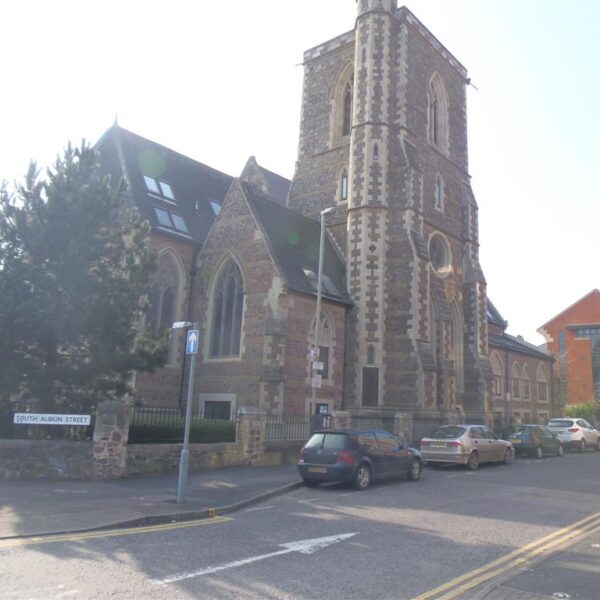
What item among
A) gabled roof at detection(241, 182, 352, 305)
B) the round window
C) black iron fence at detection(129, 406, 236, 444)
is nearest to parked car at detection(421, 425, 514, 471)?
black iron fence at detection(129, 406, 236, 444)

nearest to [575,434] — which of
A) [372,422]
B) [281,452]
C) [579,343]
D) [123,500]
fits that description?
[372,422]

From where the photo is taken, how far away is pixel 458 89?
3503 centimetres

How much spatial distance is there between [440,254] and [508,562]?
25294 millimetres

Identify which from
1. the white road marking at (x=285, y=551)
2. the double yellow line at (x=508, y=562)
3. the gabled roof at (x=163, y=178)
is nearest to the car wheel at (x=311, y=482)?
the white road marking at (x=285, y=551)

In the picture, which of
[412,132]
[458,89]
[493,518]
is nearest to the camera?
[493,518]

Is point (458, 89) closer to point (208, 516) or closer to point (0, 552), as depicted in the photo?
point (208, 516)

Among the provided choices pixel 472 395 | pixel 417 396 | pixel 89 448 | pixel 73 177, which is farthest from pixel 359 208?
pixel 89 448

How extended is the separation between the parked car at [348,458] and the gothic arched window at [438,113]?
22.6m

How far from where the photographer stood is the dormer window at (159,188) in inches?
1044

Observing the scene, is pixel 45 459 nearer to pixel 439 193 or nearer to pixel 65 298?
pixel 65 298

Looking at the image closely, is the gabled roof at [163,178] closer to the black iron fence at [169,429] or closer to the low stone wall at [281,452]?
the black iron fence at [169,429]

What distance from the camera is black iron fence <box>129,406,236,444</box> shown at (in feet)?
50.9

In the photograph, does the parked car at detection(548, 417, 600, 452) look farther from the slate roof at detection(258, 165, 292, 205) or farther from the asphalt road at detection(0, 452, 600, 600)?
the slate roof at detection(258, 165, 292, 205)

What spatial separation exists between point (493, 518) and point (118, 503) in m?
6.80
